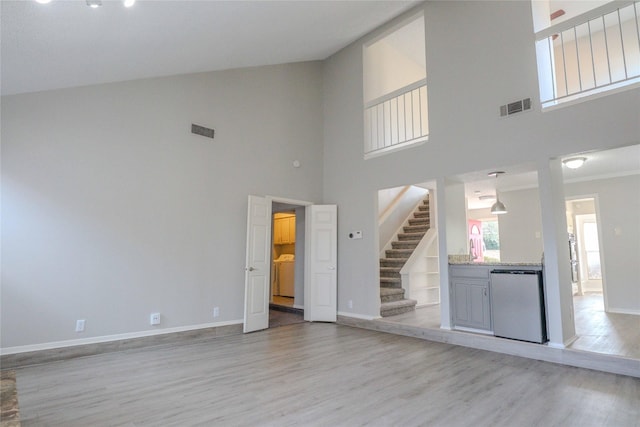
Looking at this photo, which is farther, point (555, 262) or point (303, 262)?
point (303, 262)

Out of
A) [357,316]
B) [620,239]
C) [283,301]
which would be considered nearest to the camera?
[357,316]

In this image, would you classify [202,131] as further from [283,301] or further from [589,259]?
[589,259]

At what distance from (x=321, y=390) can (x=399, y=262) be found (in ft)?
14.6

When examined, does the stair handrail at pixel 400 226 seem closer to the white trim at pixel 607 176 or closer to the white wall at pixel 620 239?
the white trim at pixel 607 176

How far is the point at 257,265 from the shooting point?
17.5 feet

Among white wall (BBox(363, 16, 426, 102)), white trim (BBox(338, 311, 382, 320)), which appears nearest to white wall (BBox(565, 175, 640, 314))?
white trim (BBox(338, 311, 382, 320))

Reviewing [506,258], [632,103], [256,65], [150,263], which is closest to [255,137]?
[256,65]

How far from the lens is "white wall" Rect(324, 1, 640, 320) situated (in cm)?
363

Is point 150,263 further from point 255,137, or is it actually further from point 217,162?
point 255,137

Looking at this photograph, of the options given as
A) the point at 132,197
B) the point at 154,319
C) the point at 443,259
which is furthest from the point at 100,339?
the point at 443,259

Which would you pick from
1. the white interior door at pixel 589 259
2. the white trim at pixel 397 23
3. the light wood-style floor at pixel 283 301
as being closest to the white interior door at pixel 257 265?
the light wood-style floor at pixel 283 301

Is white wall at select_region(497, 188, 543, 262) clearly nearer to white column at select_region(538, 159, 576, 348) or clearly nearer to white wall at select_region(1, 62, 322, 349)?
white column at select_region(538, 159, 576, 348)

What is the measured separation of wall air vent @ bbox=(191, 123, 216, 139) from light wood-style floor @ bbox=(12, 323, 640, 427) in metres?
3.01

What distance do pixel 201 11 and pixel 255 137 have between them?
86.7 inches
